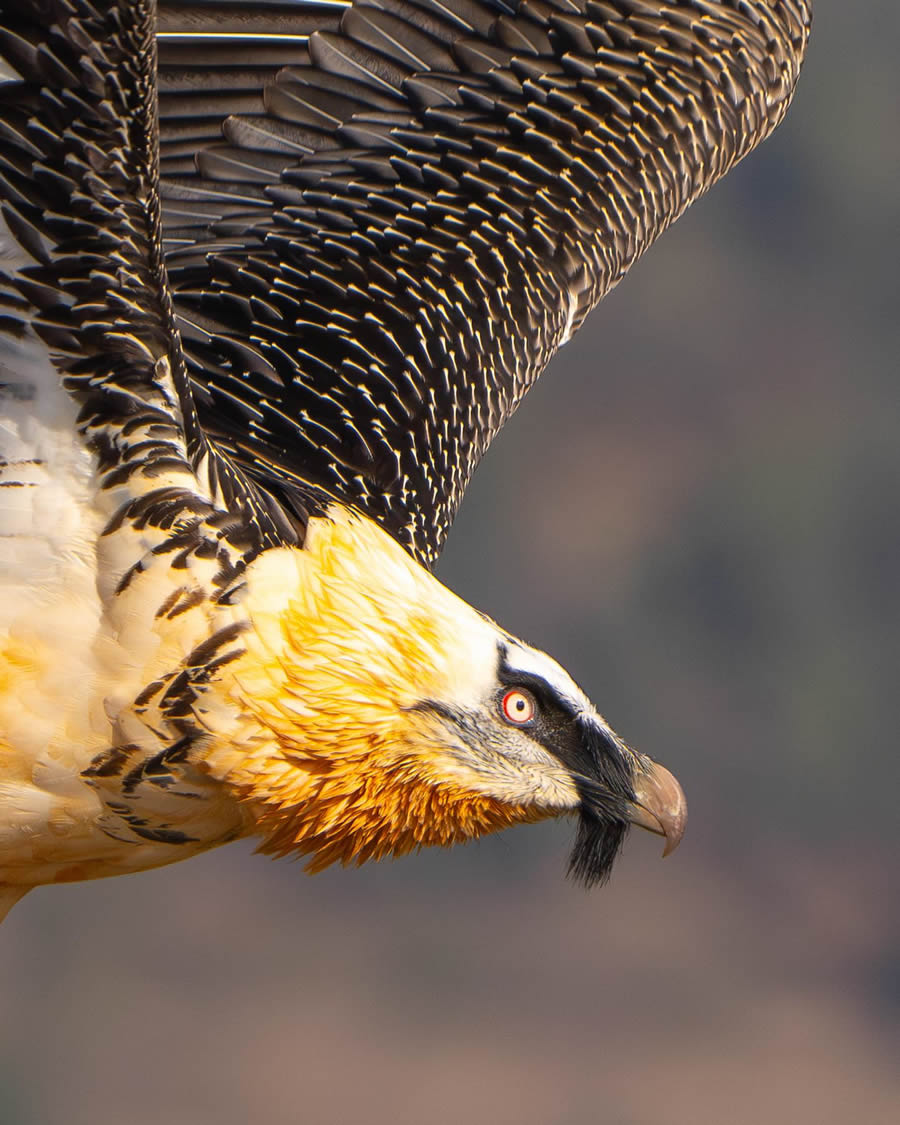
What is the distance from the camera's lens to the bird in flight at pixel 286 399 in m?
1.36

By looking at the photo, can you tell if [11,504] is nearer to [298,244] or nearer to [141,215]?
[141,215]

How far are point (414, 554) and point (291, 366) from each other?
0.32m

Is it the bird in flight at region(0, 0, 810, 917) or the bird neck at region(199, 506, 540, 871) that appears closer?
the bird in flight at region(0, 0, 810, 917)

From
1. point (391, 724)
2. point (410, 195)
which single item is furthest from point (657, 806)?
point (410, 195)

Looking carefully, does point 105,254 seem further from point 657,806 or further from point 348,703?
point 657,806

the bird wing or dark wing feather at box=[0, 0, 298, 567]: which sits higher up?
the bird wing

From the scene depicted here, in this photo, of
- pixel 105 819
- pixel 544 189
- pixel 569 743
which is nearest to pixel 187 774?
pixel 105 819

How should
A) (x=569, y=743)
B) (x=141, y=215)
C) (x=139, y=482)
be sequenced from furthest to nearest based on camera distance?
(x=569, y=743)
(x=139, y=482)
(x=141, y=215)

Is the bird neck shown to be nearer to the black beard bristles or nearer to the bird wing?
the black beard bristles

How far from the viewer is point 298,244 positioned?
2.25m

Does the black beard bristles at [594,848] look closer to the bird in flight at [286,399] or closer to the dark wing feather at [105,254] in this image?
the bird in flight at [286,399]

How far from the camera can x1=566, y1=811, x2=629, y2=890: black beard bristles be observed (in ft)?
5.24

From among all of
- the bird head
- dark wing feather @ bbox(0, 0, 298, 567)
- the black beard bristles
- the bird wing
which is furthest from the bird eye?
the bird wing

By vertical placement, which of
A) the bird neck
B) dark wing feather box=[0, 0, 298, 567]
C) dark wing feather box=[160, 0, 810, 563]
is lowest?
the bird neck
